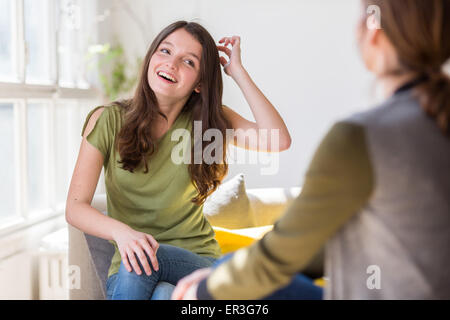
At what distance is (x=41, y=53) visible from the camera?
7.76 feet

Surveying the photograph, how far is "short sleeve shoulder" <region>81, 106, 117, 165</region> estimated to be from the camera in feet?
4.31

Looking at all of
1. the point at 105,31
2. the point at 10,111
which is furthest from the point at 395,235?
the point at 105,31

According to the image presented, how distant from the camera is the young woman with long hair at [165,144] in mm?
1315

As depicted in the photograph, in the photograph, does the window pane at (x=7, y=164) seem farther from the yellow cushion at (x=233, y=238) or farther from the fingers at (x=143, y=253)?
the fingers at (x=143, y=253)

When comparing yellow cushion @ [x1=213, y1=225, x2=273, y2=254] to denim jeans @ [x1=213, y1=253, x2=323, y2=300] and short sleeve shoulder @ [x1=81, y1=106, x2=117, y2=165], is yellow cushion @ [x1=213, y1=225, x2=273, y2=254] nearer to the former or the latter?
short sleeve shoulder @ [x1=81, y1=106, x2=117, y2=165]

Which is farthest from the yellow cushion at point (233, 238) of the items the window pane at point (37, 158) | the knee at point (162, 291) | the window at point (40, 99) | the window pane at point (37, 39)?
the window pane at point (37, 39)

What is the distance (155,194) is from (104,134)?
205 millimetres

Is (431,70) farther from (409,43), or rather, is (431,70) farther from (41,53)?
(41,53)

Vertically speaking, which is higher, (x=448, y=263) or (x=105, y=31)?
(x=105, y=31)

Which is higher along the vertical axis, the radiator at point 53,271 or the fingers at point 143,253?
Result: the fingers at point 143,253

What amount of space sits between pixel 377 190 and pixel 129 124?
0.85m

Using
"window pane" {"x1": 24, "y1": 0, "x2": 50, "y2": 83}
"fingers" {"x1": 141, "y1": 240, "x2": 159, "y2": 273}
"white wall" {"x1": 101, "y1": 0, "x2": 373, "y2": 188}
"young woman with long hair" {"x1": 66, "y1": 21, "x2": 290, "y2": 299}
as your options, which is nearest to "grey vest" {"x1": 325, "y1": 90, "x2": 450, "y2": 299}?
"fingers" {"x1": 141, "y1": 240, "x2": 159, "y2": 273}

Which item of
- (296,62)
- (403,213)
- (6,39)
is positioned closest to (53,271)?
(6,39)
